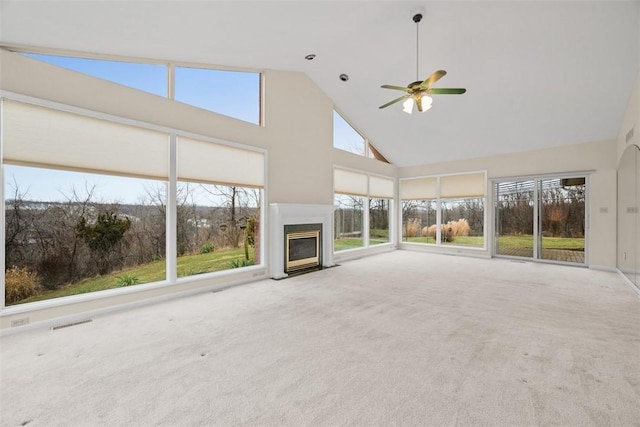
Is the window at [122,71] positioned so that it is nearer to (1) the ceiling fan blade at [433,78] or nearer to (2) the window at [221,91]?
(2) the window at [221,91]

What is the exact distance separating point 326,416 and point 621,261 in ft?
22.4

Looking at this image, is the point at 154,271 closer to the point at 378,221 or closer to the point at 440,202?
the point at 378,221

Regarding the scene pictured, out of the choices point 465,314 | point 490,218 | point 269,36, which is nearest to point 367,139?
point 490,218

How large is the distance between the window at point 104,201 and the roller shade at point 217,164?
16 mm

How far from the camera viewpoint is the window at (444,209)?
7.45 metres

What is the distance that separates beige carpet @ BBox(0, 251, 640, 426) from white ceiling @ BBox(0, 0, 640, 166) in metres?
3.15

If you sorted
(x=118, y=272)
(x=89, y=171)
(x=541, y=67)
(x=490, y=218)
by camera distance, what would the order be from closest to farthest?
(x=89, y=171)
(x=118, y=272)
(x=541, y=67)
(x=490, y=218)

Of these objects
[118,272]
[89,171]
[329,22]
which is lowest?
[118,272]

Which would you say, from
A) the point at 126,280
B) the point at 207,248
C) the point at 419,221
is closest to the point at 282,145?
the point at 207,248

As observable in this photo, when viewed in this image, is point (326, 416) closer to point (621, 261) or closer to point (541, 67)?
point (541, 67)

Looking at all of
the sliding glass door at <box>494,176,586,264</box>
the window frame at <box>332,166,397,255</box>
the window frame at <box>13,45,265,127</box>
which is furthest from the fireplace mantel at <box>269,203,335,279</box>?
the sliding glass door at <box>494,176,586,264</box>

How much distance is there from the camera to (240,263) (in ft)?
16.4

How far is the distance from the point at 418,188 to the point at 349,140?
114 inches

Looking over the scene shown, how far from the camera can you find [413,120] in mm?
6449
